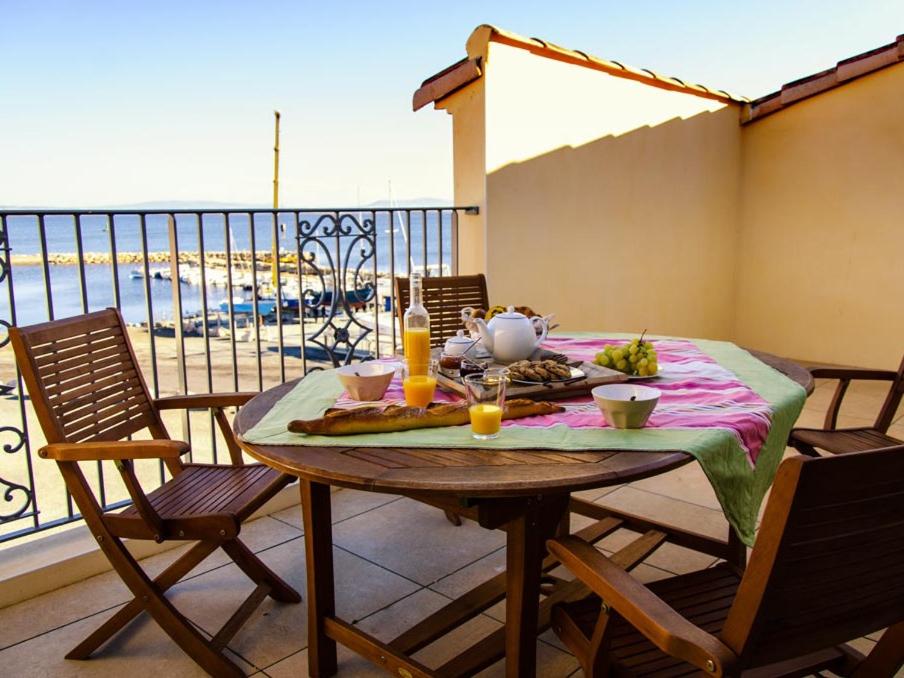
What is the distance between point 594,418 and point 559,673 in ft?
2.60

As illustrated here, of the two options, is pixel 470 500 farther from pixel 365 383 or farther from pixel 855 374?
pixel 855 374

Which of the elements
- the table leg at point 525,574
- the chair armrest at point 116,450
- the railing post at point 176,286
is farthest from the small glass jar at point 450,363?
the railing post at point 176,286

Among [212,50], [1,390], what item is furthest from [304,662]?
[212,50]

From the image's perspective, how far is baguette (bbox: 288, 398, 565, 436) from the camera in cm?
157

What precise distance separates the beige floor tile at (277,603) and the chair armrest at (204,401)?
68 centimetres

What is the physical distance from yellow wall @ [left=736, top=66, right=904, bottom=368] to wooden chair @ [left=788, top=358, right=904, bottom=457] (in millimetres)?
2906

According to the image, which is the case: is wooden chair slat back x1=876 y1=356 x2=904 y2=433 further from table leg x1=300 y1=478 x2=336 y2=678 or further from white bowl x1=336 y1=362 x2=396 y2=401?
table leg x1=300 y1=478 x2=336 y2=678

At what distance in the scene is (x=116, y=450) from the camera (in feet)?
5.74

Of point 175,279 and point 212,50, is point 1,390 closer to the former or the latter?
point 175,279

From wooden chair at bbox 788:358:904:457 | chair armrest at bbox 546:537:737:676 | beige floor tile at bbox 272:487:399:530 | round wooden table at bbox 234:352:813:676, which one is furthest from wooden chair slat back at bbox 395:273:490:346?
chair armrest at bbox 546:537:737:676

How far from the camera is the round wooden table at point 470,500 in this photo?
131 cm

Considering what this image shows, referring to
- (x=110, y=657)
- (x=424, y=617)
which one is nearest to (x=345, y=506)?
(x=424, y=617)

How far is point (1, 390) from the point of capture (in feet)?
7.67

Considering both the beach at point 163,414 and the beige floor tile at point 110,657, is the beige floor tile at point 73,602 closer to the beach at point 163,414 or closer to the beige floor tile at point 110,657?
the beige floor tile at point 110,657
